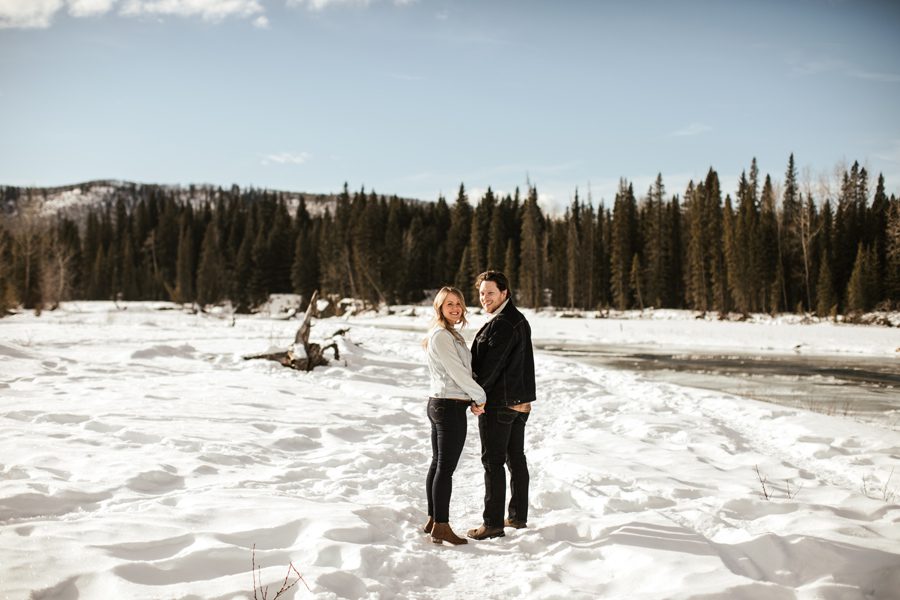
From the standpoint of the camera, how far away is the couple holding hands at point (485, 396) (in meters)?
4.20

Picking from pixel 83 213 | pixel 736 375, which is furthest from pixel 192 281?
pixel 83 213

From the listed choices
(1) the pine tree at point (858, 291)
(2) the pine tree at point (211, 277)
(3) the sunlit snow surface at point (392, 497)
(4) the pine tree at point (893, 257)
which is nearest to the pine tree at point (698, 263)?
(1) the pine tree at point (858, 291)

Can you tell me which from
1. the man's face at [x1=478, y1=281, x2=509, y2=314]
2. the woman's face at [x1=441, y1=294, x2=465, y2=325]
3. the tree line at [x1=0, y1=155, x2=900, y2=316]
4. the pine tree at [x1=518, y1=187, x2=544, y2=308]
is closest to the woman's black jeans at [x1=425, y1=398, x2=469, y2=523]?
the woman's face at [x1=441, y1=294, x2=465, y2=325]

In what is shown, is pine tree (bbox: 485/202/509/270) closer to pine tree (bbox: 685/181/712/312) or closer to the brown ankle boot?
pine tree (bbox: 685/181/712/312)

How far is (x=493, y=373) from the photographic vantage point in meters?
4.31

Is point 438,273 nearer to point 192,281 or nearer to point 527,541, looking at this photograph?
point 192,281

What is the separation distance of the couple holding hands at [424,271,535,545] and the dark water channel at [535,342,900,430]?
8677 mm

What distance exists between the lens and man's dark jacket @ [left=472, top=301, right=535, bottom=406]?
4340mm

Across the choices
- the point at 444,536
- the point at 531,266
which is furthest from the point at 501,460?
the point at 531,266

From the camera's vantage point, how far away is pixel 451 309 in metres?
4.21

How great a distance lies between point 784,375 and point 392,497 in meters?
15.5

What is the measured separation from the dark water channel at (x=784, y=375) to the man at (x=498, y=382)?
8718 millimetres

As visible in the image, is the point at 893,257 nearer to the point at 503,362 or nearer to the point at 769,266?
the point at 769,266

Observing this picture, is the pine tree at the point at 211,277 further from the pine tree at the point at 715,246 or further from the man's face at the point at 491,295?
the man's face at the point at 491,295
